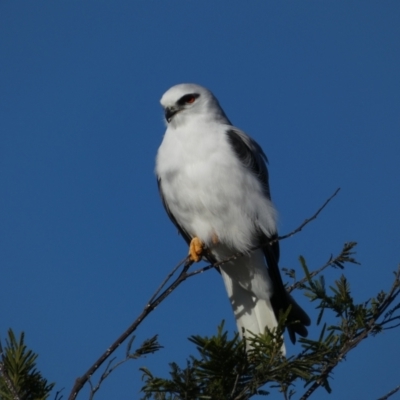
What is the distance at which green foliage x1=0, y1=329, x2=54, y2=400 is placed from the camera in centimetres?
224

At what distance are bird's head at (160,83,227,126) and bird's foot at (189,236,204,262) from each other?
0.85 m

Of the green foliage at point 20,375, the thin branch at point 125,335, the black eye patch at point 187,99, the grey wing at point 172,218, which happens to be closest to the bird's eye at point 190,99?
the black eye patch at point 187,99

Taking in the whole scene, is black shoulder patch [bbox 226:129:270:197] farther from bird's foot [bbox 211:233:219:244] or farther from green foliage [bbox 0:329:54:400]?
green foliage [bbox 0:329:54:400]

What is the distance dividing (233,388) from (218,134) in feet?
7.24

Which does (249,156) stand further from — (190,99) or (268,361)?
(268,361)

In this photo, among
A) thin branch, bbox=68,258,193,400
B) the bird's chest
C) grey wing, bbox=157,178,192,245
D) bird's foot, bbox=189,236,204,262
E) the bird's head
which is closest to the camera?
thin branch, bbox=68,258,193,400

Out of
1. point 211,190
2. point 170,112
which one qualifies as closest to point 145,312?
point 211,190

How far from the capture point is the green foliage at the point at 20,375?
2.24m

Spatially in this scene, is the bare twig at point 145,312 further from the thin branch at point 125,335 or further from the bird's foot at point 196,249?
the bird's foot at point 196,249

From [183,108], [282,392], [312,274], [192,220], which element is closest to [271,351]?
[282,392]

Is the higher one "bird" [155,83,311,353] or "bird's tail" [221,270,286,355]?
"bird" [155,83,311,353]

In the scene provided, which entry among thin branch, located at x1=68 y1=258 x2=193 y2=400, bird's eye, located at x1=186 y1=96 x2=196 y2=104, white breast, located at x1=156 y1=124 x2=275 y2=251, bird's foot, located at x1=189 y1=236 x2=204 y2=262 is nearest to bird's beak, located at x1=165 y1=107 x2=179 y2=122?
bird's eye, located at x1=186 y1=96 x2=196 y2=104

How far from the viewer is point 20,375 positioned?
2.30 metres

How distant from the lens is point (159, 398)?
2531mm
